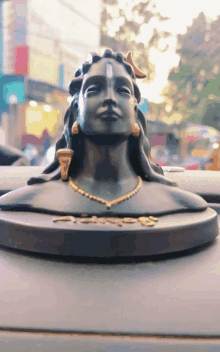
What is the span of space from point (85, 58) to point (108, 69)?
4.38 meters

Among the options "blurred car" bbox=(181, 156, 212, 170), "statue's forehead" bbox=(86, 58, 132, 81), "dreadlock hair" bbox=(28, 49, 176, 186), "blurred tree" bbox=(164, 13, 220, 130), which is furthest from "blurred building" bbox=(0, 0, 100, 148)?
"statue's forehead" bbox=(86, 58, 132, 81)

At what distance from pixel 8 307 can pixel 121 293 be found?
8.4 inches

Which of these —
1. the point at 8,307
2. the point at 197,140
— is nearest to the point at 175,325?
the point at 8,307

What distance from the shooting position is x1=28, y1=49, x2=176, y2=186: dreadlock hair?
926 mm

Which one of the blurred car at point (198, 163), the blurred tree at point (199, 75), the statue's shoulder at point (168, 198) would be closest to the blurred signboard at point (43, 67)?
the blurred tree at point (199, 75)

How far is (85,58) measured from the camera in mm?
4969

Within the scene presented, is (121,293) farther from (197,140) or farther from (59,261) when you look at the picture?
(197,140)

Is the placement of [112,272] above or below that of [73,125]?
below

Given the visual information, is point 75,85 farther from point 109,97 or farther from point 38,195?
point 38,195

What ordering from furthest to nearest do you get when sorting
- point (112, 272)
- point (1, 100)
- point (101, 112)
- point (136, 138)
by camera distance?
point (1, 100)
point (136, 138)
point (101, 112)
point (112, 272)

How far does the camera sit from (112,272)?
719 millimetres

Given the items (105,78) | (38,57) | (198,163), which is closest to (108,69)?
(105,78)

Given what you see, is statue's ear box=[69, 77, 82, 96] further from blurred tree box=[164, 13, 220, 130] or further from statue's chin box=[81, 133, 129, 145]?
blurred tree box=[164, 13, 220, 130]

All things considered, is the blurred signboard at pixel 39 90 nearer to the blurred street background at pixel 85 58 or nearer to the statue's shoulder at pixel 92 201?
the blurred street background at pixel 85 58
